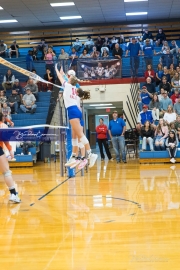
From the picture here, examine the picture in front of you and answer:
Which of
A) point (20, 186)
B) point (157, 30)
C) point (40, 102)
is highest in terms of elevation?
point (157, 30)

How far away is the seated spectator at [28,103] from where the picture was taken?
63.1 ft

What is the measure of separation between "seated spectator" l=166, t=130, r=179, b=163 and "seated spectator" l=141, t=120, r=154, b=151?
68cm

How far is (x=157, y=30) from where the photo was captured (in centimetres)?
2941

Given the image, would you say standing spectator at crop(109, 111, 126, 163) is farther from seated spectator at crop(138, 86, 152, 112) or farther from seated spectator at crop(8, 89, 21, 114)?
seated spectator at crop(8, 89, 21, 114)

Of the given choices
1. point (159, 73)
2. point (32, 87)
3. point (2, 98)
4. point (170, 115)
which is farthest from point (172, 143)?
point (2, 98)

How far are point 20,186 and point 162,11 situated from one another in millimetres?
18539

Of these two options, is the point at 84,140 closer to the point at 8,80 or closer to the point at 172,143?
the point at 172,143

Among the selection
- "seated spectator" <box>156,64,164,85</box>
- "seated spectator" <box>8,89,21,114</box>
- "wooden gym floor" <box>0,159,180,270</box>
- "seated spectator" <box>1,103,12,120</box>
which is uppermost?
"seated spectator" <box>156,64,164,85</box>

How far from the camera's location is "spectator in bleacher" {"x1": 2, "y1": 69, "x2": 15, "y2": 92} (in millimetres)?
20125

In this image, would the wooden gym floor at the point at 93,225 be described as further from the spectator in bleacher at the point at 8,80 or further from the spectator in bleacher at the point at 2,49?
the spectator in bleacher at the point at 2,49

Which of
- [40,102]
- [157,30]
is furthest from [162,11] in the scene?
[40,102]

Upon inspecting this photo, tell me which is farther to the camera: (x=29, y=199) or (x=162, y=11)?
(x=162, y=11)

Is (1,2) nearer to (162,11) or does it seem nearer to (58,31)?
(58,31)

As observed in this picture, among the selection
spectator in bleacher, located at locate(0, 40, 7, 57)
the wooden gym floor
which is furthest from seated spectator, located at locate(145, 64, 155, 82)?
the wooden gym floor
